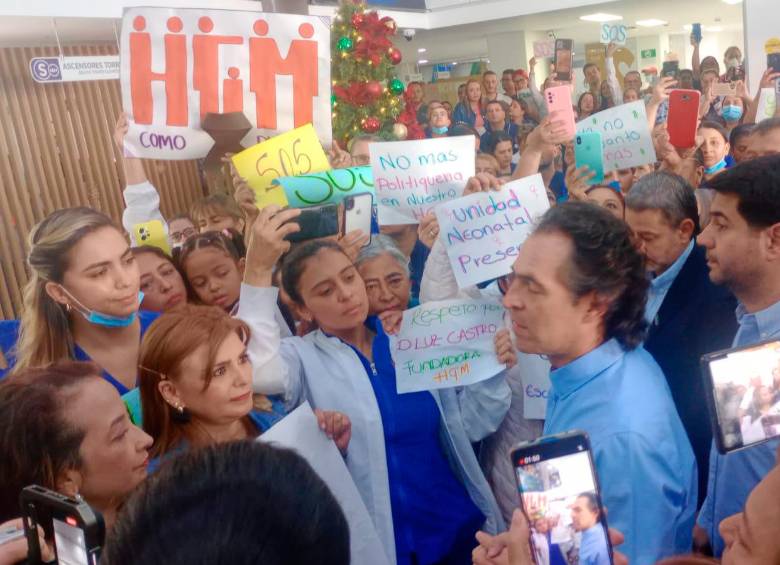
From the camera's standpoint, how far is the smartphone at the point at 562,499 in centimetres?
93

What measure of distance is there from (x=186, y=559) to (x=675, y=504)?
0.96 metres

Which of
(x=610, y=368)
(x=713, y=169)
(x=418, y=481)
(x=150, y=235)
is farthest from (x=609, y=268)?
(x=713, y=169)

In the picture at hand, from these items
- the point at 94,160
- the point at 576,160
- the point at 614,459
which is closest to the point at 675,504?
the point at 614,459

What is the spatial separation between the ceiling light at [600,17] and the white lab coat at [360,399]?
11.2 metres

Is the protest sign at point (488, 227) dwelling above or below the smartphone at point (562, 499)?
above

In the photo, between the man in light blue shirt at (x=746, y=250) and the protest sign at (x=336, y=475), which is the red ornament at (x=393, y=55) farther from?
the protest sign at (x=336, y=475)

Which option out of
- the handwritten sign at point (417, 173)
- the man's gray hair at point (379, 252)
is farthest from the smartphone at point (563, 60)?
the man's gray hair at point (379, 252)

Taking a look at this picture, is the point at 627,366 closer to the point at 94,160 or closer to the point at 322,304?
the point at 322,304

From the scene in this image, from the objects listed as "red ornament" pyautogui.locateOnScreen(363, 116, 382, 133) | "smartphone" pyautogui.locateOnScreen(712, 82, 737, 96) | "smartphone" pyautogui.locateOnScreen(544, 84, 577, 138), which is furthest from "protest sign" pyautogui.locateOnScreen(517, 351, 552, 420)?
"smartphone" pyautogui.locateOnScreen(712, 82, 737, 96)

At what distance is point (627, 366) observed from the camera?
53.8 inches

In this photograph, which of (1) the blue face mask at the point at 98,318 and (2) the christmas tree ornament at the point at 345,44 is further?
(2) the christmas tree ornament at the point at 345,44

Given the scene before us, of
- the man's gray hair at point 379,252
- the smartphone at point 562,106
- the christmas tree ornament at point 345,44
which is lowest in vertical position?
the man's gray hair at point 379,252

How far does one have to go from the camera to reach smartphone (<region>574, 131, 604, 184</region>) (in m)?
3.25

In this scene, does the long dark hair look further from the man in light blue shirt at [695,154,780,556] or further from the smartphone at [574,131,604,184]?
the smartphone at [574,131,604,184]
